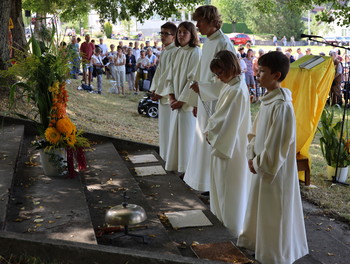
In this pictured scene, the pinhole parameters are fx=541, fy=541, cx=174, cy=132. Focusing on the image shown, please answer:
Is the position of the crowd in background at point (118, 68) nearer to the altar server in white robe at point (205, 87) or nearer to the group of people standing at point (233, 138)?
the group of people standing at point (233, 138)

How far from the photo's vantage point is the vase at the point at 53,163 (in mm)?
6691

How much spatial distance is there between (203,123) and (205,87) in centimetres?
62

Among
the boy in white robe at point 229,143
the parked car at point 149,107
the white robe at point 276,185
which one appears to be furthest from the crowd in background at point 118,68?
the white robe at point 276,185

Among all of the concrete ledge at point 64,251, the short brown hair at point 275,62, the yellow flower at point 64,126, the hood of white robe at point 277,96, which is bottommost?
the concrete ledge at point 64,251

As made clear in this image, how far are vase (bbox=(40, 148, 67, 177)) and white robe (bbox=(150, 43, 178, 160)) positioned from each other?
2.13 meters

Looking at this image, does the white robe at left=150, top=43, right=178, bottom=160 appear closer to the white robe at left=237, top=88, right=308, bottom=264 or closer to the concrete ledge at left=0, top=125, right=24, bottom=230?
the concrete ledge at left=0, top=125, right=24, bottom=230

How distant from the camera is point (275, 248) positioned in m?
4.71

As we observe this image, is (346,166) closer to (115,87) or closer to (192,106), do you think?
(192,106)

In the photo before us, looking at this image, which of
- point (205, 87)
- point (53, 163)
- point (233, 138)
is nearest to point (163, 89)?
point (205, 87)

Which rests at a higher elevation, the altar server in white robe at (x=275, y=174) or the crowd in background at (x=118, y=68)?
the altar server in white robe at (x=275, y=174)

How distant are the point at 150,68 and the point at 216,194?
17103 millimetres

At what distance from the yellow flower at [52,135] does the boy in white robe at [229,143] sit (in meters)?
2.03

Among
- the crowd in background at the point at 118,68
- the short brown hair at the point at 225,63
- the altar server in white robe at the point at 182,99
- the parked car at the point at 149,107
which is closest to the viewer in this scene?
the short brown hair at the point at 225,63

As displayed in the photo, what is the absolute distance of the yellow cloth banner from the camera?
845 cm
